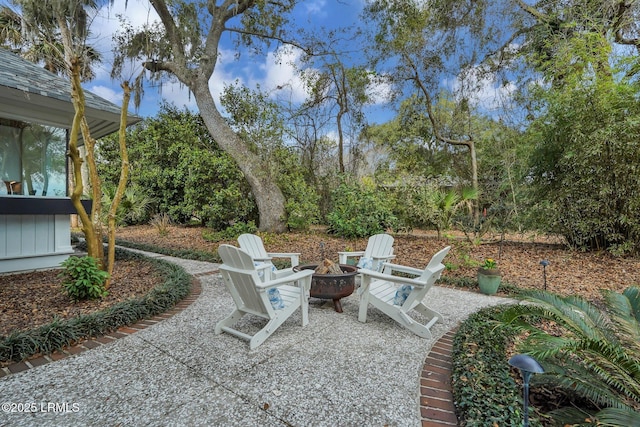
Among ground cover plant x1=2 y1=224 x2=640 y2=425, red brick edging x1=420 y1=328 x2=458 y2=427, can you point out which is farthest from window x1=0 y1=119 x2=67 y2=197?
red brick edging x1=420 y1=328 x2=458 y2=427

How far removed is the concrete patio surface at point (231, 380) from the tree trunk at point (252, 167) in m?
5.88

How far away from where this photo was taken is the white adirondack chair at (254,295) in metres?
2.60

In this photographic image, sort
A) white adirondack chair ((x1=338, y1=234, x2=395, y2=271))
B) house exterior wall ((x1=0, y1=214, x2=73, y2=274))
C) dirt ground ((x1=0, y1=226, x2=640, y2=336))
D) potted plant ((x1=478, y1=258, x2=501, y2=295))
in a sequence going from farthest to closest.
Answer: house exterior wall ((x1=0, y1=214, x2=73, y2=274)) < potted plant ((x1=478, y1=258, x2=501, y2=295)) < white adirondack chair ((x1=338, y1=234, x2=395, y2=271)) < dirt ground ((x1=0, y1=226, x2=640, y2=336))

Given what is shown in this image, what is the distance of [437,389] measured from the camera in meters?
2.03

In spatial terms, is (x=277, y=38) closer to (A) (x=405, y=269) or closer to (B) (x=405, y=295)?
(A) (x=405, y=269)

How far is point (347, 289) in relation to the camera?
3.39 meters

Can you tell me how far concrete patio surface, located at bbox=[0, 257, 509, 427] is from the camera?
5.73 ft

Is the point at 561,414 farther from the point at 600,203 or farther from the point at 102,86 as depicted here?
the point at 102,86

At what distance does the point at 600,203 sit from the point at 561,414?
5857mm

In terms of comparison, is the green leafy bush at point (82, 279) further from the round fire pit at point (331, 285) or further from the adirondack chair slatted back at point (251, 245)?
the round fire pit at point (331, 285)

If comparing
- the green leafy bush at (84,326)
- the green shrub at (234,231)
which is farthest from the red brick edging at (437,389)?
the green shrub at (234,231)

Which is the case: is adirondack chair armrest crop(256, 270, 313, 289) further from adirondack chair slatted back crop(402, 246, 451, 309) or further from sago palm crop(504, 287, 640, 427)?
sago palm crop(504, 287, 640, 427)

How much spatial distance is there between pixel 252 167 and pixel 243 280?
255 inches

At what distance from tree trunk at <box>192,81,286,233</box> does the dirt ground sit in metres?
0.75
